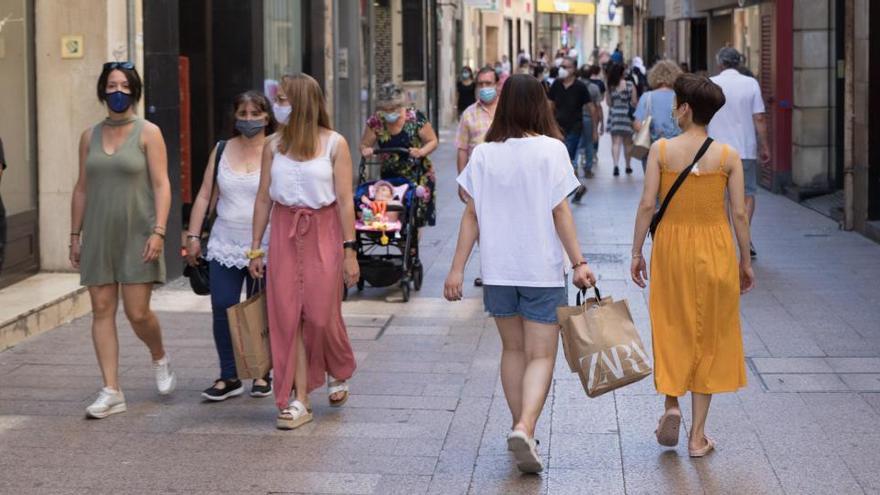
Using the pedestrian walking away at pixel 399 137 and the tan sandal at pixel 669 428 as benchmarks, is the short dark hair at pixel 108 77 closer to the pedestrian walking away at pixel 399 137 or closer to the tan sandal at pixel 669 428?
the tan sandal at pixel 669 428

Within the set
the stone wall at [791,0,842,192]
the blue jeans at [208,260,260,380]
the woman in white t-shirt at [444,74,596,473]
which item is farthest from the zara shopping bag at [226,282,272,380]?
the stone wall at [791,0,842,192]

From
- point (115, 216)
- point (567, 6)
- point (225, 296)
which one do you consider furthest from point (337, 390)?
point (567, 6)

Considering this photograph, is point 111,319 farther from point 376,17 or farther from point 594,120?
point 376,17

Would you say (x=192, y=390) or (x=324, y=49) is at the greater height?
(x=324, y=49)

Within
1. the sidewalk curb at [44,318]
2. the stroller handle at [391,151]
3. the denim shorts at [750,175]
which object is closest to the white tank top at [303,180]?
the sidewalk curb at [44,318]

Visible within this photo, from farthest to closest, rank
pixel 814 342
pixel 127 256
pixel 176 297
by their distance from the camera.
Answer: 1. pixel 176 297
2. pixel 814 342
3. pixel 127 256

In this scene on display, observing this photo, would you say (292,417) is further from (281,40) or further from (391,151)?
(281,40)

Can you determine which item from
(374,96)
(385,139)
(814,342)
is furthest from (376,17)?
(814,342)

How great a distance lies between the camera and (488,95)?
40.1ft

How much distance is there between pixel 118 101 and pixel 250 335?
4.29ft

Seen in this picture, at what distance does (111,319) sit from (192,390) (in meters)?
0.81

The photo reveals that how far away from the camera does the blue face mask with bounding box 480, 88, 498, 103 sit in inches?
480

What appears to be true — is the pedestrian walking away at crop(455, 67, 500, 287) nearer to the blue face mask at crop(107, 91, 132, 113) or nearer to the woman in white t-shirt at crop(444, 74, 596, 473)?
the blue face mask at crop(107, 91, 132, 113)

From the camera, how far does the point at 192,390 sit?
8398mm
